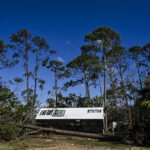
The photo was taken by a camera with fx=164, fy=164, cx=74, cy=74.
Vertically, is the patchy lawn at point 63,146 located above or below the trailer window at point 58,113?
below

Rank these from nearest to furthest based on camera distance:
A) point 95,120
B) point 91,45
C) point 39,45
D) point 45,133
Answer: point 45,133
point 95,120
point 91,45
point 39,45

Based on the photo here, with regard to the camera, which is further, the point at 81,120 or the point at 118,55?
the point at 118,55

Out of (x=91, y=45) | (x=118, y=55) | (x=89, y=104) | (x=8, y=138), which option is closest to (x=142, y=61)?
(x=118, y=55)

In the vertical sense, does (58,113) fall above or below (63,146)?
above

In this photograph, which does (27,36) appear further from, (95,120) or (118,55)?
(95,120)

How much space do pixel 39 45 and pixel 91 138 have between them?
15154 mm

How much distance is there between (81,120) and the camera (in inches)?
585

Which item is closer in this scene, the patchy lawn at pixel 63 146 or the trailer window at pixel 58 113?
the patchy lawn at pixel 63 146

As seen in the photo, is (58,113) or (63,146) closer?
(63,146)

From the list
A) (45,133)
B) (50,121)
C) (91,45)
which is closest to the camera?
(45,133)

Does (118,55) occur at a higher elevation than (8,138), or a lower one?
higher

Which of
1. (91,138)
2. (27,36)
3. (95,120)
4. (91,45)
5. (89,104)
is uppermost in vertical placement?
(27,36)

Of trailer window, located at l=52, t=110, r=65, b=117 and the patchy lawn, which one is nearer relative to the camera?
the patchy lawn

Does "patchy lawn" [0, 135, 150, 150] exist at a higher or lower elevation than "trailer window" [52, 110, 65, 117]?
lower
